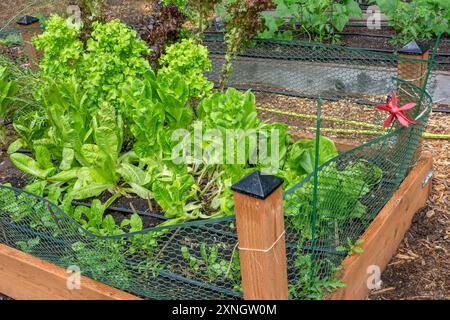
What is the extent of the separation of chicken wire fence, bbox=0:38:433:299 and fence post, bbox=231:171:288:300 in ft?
0.73

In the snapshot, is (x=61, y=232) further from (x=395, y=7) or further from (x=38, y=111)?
(x=395, y=7)

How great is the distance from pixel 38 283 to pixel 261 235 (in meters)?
1.28

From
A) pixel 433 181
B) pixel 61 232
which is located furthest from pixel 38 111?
pixel 433 181

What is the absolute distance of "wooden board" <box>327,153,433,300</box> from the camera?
242 centimetres

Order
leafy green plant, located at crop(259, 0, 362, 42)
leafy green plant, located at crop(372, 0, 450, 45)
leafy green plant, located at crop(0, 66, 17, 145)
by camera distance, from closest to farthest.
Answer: leafy green plant, located at crop(0, 66, 17, 145) < leafy green plant, located at crop(372, 0, 450, 45) < leafy green plant, located at crop(259, 0, 362, 42)

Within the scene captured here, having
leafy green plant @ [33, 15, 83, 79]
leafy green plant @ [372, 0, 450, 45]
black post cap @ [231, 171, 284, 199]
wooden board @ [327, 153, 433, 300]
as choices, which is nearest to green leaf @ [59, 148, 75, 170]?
leafy green plant @ [33, 15, 83, 79]

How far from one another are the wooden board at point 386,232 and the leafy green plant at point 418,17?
2.02 meters

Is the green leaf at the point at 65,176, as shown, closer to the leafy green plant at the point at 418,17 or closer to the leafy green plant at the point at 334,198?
the leafy green plant at the point at 334,198

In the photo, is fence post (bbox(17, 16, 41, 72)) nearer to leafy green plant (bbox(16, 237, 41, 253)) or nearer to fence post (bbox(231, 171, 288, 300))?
leafy green plant (bbox(16, 237, 41, 253))

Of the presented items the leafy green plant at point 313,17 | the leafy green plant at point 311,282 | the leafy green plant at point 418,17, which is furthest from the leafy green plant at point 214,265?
the leafy green plant at point 418,17

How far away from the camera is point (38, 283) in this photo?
2652mm

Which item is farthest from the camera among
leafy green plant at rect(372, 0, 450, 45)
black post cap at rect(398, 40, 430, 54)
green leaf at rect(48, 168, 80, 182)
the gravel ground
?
leafy green plant at rect(372, 0, 450, 45)

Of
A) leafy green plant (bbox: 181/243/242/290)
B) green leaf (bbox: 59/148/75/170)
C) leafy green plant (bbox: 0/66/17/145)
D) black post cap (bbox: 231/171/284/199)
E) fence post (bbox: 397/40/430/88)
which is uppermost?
black post cap (bbox: 231/171/284/199)

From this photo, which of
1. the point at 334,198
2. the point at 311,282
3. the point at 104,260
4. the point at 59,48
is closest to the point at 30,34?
the point at 59,48
